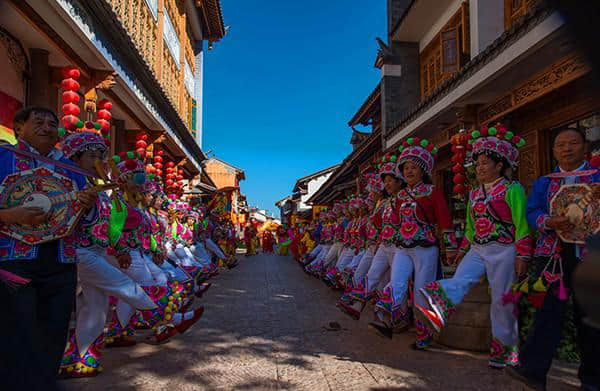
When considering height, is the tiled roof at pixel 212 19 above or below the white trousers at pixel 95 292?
above

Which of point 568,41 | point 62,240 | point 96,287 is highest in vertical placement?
point 568,41

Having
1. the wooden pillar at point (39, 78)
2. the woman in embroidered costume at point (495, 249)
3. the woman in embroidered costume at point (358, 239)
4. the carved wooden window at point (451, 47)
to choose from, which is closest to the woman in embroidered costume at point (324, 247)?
the woman in embroidered costume at point (358, 239)

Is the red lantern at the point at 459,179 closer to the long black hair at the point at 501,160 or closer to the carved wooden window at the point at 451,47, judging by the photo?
the long black hair at the point at 501,160

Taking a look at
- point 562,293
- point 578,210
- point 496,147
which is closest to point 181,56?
point 496,147

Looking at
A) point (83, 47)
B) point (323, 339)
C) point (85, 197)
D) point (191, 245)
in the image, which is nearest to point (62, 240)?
point (85, 197)

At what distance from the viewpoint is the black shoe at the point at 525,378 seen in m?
2.82

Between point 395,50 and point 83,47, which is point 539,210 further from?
point 395,50

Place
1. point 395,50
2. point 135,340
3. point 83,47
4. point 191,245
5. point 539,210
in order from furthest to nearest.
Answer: point 395,50 < point 191,245 < point 83,47 < point 135,340 < point 539,210

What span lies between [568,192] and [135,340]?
156 inches

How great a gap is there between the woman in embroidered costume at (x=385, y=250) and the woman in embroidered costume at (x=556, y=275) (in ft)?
5.23

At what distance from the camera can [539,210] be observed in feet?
10.7

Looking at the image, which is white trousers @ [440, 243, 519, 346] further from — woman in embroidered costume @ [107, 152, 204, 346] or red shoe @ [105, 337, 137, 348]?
red shoe @ [105, 337, 137, 348]

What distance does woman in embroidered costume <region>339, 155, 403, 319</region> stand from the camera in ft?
15.1

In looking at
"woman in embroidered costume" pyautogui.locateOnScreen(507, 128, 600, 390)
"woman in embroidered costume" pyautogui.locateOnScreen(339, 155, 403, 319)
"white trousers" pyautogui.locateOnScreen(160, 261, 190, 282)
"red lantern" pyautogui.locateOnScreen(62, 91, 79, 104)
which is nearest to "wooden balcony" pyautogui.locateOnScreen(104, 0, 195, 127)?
"red lantern" pyautogui.locateOnScreen(62, 91, 79, 104)
